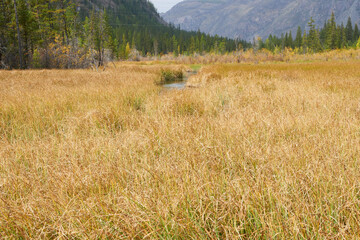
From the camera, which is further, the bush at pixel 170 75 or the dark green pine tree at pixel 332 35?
the dark green pine tree at pixel 332 35

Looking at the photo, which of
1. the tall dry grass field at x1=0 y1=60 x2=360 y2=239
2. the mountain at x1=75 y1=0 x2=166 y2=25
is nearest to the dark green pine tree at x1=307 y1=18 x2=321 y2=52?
the tall dry grass field at x1=0 y1=60 x2=360 y2=239

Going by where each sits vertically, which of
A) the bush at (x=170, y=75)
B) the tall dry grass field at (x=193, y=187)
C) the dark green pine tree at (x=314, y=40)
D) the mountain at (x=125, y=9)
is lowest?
the tall dry grass field at (x=193, y=187)

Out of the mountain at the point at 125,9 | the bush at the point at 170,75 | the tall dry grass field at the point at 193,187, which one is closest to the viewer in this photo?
the tall dry grass field at the point at 193,187

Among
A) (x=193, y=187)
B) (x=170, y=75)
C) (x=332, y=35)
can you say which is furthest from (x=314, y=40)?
(x=193, y=187)

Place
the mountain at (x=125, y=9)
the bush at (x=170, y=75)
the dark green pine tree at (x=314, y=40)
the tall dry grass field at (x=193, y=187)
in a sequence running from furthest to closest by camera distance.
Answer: the mountain at (x=125, y=9)
the dark green pine tree at (x=314, y=40)
the bush at (x=170, y=75)
the tall dry grass field at (x=193, y=187)

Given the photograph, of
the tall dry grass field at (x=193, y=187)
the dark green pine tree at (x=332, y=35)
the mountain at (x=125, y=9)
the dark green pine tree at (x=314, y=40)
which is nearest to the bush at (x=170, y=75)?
the tall dry grass field at (x=193, y=187)

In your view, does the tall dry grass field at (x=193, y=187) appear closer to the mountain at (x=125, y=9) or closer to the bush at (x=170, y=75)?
the bush at (x=170, y=75)

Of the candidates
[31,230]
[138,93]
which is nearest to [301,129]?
[31,230]

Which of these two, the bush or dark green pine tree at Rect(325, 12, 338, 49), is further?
dark green pine tree at Rect(325, 12, 338, 49)

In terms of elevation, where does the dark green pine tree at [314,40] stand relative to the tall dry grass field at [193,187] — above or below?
above

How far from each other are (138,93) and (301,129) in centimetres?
563

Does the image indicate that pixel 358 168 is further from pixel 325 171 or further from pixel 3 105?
pixel 3 105

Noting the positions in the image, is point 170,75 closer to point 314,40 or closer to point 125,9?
point 314,40

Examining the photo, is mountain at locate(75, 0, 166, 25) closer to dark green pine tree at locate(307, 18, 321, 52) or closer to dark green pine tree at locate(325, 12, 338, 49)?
dark green pine tree at locate(307, 18, 321, 52)
